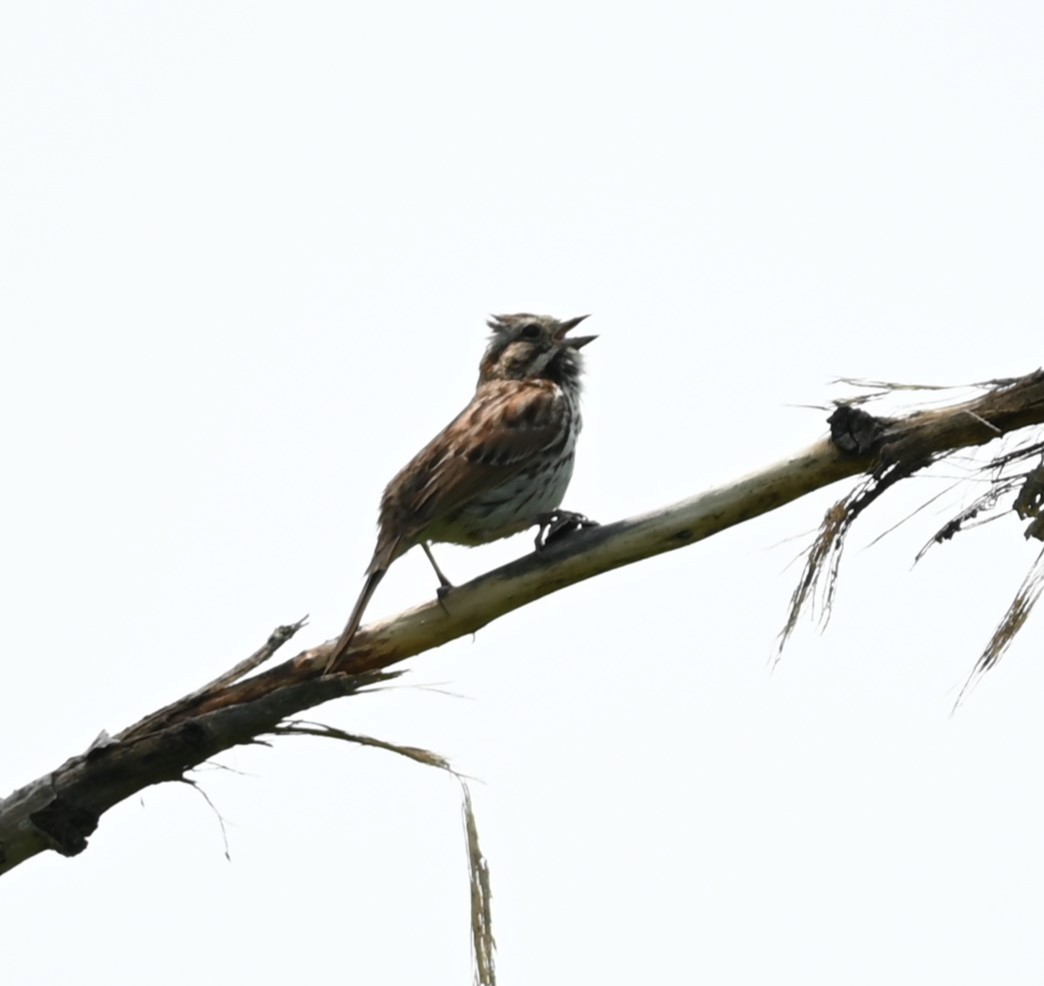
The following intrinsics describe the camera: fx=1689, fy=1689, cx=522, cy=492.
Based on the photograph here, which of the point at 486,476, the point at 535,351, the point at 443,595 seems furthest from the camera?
the point at 535,351

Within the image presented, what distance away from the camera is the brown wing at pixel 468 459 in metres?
7.49

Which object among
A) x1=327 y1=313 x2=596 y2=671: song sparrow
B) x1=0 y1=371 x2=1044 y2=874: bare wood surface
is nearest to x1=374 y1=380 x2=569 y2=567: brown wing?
x1=327 y1=313 x2=596 y2=671: song sparrow

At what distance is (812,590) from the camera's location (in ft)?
17.0

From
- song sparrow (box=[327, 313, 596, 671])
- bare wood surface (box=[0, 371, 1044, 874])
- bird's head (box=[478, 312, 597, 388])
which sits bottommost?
bare wood surface (box=[0, 371, 1044, 874])

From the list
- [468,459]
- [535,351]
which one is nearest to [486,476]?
[468,459]

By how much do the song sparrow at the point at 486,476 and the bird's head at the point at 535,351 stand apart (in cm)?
20

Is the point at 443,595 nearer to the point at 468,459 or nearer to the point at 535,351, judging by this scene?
the point at 468,459

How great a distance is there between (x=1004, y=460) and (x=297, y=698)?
92.5 inches

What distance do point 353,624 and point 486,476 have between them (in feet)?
5.92

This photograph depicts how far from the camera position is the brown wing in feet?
24.6

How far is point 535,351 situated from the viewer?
361 inches

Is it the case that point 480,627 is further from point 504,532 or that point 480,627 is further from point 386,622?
point 504,532

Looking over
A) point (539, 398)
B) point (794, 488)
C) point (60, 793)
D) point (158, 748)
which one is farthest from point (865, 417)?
point (539, 398)

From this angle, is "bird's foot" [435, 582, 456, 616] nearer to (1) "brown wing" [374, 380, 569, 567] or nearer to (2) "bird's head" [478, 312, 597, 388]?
(1) "brown wing" [374, 380, 569, 567]
